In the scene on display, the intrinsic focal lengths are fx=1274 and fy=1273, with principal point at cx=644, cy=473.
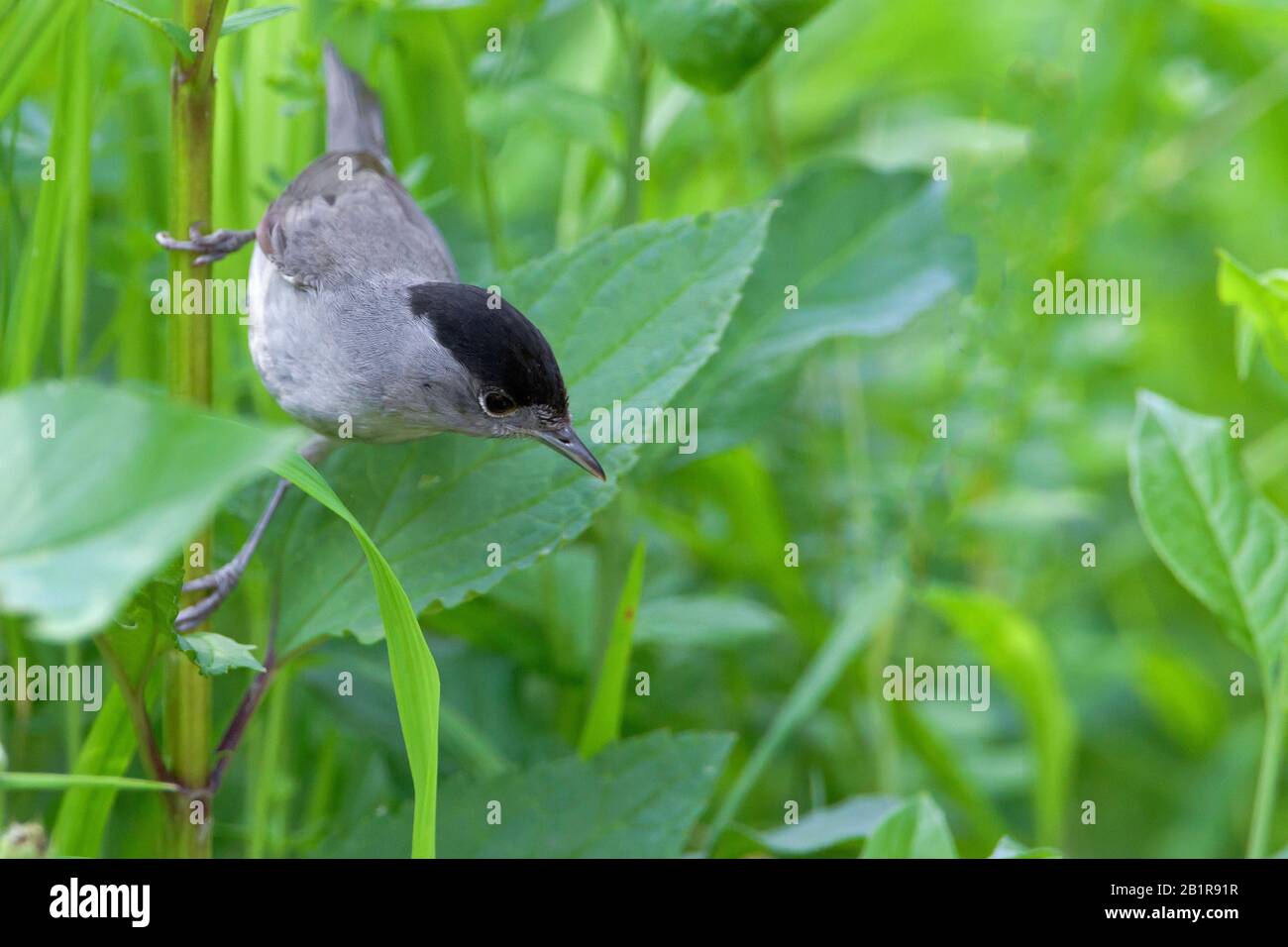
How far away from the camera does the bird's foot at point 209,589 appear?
1002 mm

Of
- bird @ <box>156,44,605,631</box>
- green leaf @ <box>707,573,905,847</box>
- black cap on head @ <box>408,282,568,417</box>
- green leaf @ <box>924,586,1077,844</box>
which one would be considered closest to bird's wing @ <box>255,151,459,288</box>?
bird @ <box>156,44,605,631</box>

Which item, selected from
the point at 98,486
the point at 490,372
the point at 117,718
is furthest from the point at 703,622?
the point at 98,486

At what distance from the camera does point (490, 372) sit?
39.9 inches

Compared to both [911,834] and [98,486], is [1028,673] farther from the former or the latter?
[98,486]

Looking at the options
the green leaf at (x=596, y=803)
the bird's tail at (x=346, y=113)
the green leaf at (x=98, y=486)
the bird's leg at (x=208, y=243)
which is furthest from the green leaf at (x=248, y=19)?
the green leaf at (x=596, y=803)

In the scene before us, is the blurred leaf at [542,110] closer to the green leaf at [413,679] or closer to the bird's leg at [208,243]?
the bird's leg at [208,243]

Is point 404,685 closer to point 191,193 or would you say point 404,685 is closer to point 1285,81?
point 191,193

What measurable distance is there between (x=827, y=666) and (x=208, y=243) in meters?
0.80

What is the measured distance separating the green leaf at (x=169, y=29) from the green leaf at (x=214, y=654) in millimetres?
406

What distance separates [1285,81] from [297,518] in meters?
1.79

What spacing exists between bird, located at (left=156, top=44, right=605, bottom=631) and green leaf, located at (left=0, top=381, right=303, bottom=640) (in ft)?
1.38

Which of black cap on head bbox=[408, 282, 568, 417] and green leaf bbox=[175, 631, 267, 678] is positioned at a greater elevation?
black cap on head bbox=[408, 282, 568, 417]

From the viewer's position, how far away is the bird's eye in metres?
1.02

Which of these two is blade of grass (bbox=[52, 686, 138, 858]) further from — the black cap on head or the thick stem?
the black cap on head
